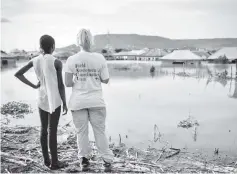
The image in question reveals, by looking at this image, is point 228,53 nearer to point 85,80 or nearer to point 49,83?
point 85,80

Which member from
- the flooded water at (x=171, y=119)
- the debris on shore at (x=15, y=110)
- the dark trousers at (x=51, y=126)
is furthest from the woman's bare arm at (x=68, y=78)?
the debris on shore at (x=15, y=110)

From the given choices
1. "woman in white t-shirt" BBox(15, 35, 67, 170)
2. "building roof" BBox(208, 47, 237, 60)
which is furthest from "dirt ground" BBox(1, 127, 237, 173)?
"building roof" BBox(208, 47, 237, 60)

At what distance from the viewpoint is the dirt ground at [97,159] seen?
267 cm

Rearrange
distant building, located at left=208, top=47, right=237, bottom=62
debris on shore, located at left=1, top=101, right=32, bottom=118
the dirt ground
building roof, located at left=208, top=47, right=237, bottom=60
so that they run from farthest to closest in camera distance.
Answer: building roof, located at left=208, top=47, right=237, bottom=60
distant building, located at left=208, top=47, right=237, bottom=62
debris on shore, located at left=1, top=101, right=32, bottom=118
the dirt ground

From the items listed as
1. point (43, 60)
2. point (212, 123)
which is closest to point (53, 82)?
point (43, 60)

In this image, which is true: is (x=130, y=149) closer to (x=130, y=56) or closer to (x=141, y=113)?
(x=141, y=113)

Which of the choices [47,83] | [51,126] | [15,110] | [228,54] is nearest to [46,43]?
[47,83]

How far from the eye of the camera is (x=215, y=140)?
4676 millimetres

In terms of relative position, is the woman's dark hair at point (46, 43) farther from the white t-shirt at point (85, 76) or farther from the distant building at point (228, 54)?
the distant building at point (228, 54)

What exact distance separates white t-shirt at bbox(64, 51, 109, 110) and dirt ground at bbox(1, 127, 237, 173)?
2.07ft

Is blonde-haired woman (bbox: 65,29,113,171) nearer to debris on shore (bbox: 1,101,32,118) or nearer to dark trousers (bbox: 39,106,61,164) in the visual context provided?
dark trousers (bbox: 39,106,61,164)

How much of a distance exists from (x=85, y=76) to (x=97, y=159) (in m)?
0.93

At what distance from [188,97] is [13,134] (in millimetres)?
6583

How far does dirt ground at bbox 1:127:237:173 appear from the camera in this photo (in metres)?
2.67
